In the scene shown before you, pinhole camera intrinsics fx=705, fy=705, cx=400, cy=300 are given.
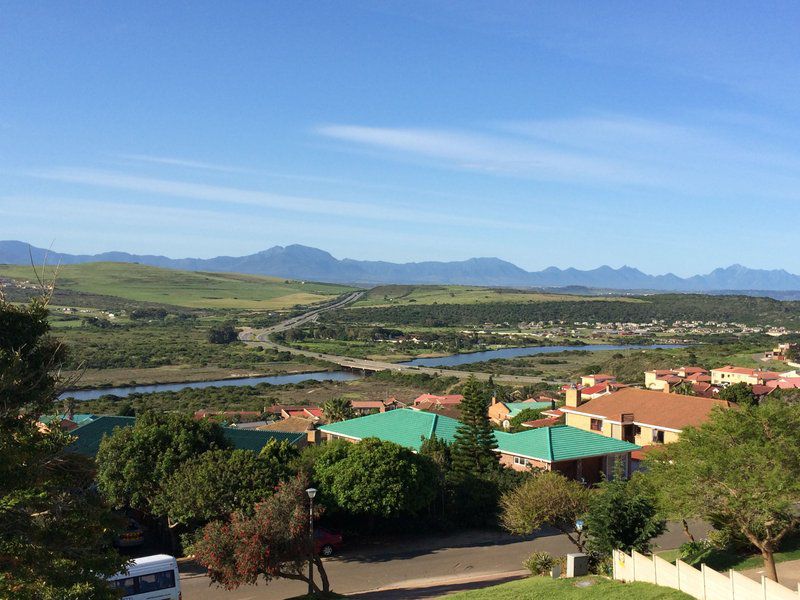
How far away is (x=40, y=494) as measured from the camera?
10.2 metres

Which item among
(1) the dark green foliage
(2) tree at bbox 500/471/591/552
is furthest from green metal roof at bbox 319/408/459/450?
(2) tree at bbox 500/471/591/552

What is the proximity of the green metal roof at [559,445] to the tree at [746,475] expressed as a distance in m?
12.8

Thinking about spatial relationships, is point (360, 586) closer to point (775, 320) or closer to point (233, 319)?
point (233, 319)

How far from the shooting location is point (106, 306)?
19212 centimetres

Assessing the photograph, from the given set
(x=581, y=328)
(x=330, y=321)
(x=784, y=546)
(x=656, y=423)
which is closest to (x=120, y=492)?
(x=784, y=546)

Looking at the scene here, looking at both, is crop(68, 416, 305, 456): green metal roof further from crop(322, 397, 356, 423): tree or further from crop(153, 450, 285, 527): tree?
crop(322, 397, 356, 423): tree

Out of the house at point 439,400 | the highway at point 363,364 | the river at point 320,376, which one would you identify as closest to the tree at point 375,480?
the house at point 439,400

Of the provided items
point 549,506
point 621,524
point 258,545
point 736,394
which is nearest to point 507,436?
point 549,506

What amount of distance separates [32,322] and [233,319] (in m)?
175

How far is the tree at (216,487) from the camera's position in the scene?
1916 centimetres

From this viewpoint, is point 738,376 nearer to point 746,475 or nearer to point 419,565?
point 419,565

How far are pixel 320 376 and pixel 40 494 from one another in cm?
8624

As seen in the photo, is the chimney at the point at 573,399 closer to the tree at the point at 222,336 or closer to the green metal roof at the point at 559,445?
the green metal roof at the point at 559,445

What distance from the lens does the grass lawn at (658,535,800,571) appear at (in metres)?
15.0
